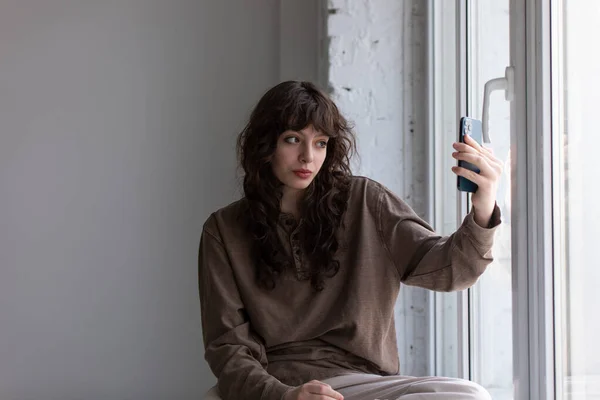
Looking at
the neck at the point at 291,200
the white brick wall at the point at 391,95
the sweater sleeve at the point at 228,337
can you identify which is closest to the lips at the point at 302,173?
the neck at the point at 291,200

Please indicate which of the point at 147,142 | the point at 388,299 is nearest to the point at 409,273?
the point at 388,299

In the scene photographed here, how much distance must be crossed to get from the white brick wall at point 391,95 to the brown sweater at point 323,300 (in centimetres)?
63

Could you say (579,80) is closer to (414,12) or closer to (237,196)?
(414,12)

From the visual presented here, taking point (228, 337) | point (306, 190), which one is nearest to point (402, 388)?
point (228, 337)

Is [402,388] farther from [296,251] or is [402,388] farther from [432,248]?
[296,251]

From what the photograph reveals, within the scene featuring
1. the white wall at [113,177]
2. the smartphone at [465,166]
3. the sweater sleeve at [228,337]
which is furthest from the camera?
the white wall at [113,177]

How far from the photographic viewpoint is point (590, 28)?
1375 mm

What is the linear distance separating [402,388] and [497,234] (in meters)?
0.56

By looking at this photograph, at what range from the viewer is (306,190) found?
1822 millimetres

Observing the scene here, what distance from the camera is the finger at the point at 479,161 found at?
57.0 inches

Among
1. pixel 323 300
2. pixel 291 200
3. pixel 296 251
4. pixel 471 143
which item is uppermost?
pixel 471 143

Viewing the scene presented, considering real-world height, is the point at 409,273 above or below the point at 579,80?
below

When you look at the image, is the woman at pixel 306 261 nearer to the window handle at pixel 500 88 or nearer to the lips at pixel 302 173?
the lips at pixel 302 173

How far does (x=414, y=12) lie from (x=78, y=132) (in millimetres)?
1326
